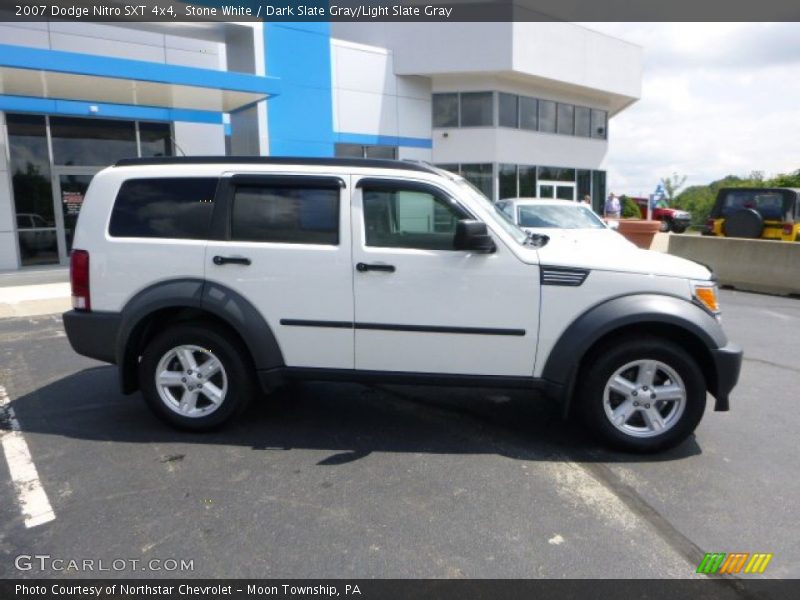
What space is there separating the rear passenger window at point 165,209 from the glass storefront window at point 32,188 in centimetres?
1145

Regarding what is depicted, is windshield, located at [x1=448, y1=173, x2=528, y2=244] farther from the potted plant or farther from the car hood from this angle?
the potted plant

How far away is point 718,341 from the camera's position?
3.74 metres

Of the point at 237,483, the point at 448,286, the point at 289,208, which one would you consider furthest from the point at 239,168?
the point at 237,483

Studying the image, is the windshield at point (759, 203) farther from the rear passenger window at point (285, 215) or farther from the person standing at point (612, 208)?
the rear passenger window at point (285, 215)

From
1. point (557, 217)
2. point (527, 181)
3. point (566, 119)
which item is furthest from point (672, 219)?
point (557, 217)

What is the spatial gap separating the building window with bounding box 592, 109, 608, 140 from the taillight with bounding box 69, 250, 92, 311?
2529 centimetres

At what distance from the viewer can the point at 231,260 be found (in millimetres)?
4027

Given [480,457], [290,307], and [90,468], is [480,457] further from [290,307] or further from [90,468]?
[90,468]

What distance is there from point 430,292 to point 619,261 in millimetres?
1325

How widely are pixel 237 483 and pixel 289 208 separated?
1894 mm

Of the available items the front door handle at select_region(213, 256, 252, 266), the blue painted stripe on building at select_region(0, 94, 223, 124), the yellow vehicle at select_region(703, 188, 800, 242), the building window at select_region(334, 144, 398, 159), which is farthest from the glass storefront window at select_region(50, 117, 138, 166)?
the yellow vehicle at select_region(703, 188, 800, 242)

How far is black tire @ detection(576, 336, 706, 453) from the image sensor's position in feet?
12.4

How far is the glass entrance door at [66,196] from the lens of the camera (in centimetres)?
1367

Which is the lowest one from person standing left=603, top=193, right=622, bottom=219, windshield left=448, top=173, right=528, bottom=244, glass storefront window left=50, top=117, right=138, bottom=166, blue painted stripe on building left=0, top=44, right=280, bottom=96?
windshield left=448, top=173, right=528, bottom=244
